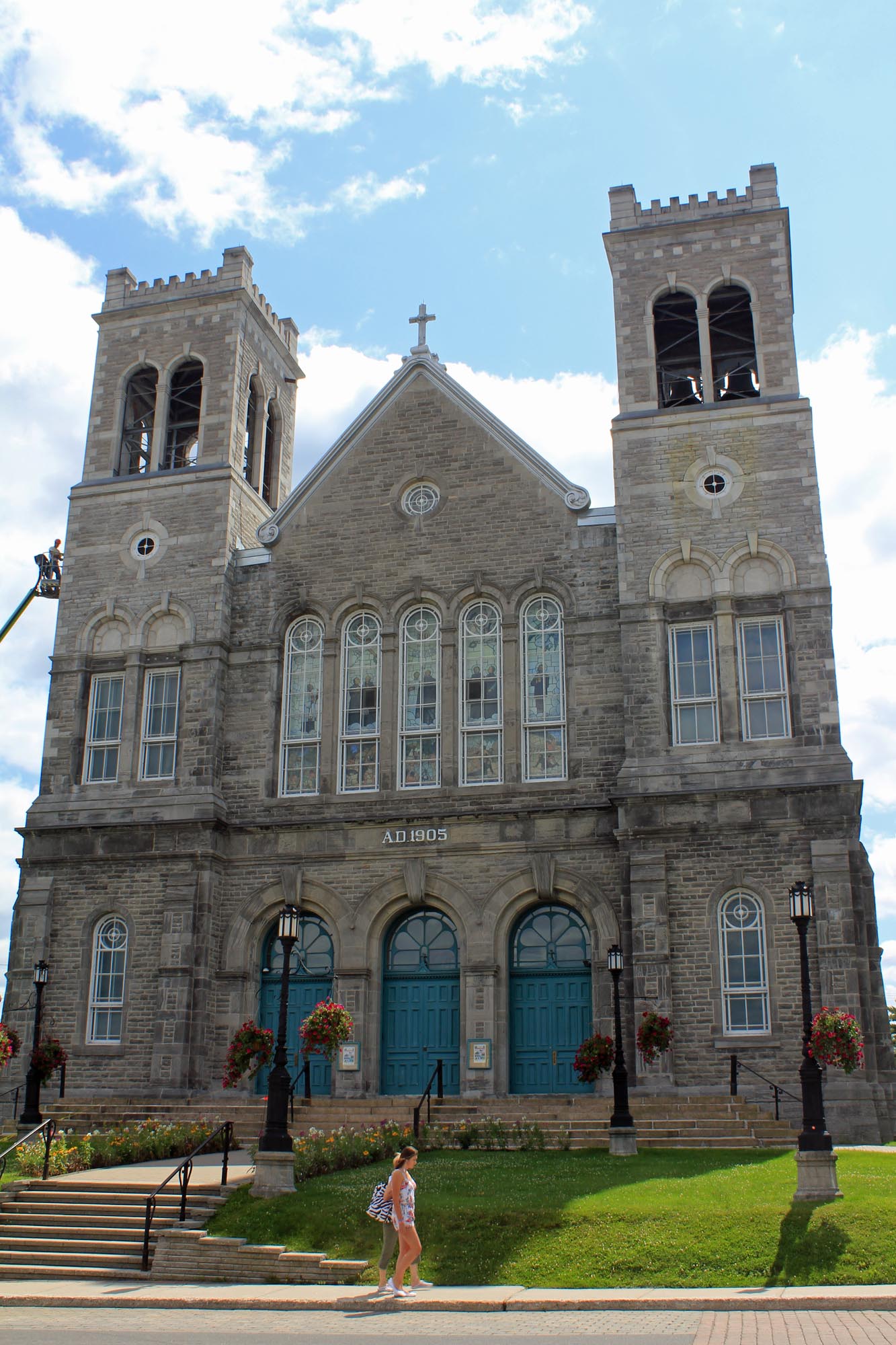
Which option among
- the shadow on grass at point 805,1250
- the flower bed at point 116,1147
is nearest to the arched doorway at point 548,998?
the flower bed at point 116,1147

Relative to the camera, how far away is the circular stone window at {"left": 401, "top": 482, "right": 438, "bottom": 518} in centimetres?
2812

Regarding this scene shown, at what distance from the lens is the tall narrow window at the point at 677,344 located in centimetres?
2855

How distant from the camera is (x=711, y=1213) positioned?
46.6 ft

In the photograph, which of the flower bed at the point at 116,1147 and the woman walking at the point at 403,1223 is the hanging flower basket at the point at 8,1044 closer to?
the flower bed at the point at 116,1147

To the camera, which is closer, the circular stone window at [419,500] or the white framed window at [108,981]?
the white framed window at [108,981]

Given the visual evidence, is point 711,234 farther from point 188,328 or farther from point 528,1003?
point 528,1003

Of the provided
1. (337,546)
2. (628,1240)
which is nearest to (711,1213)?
(628,1240)

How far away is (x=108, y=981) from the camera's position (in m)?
26.2

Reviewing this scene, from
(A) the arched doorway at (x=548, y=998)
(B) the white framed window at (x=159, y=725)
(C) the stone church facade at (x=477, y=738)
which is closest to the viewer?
(C) the stone church facade at (x=477, y=738)

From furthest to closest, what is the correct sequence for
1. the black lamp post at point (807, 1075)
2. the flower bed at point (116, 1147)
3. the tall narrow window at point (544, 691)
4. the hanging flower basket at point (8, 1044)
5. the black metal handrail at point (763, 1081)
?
the tall narrow window at point (544, 691)
the hanging flower basket at point (8, 1044)
the black metal handrail at point (763, 1081)
the flower bed at point (116, 1147)
the black lamp post at point (807, 1075)

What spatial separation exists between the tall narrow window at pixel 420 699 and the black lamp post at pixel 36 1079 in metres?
7.53

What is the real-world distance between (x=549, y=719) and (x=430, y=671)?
2.72 m

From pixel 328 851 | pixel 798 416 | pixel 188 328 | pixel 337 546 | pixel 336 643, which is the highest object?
pixel 188 328

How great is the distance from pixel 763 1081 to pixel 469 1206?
8.74 m
